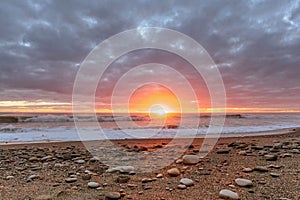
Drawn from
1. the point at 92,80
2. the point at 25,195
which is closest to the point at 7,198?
the point at 25,195

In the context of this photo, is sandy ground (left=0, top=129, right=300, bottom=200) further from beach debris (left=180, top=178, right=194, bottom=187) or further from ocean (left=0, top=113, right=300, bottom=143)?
ocean (left=0, top=113, right=300, bottom=143)

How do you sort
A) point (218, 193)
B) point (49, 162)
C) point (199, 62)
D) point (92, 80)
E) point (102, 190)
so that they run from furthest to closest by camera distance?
point (199, 62), point (92, 80), point (49, 162), point (102, 190), point (218, 193)

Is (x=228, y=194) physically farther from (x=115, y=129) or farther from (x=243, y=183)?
(x=115, y=129)

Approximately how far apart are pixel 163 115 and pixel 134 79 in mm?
16706

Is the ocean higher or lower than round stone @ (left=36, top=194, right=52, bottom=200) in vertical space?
higher

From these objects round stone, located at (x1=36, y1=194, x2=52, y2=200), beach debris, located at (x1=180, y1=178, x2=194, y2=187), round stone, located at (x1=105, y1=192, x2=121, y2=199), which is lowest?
round stone, located at (x1=36, y1=194, x2=52, y2=200)

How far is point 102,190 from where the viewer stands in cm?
330

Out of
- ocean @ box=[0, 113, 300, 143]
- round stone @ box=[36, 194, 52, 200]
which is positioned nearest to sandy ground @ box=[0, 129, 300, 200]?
round stone @ box=[36, 194, 52, 200]

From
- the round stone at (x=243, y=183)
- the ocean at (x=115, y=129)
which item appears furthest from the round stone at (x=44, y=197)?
the ocean at (x=115, y=129)

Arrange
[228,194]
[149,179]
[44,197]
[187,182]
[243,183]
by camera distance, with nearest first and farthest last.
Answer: [228,194], [44,197], [243,183], [187,182], [149,179]

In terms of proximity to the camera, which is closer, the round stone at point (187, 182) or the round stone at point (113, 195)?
the round stone at point (113, 195)

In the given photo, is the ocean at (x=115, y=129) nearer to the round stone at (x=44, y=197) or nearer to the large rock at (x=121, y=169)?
the large rock at (x=121, y=169)

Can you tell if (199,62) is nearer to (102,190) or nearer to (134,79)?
(134,79)

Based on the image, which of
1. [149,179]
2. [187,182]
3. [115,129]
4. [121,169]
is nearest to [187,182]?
[187,182]
